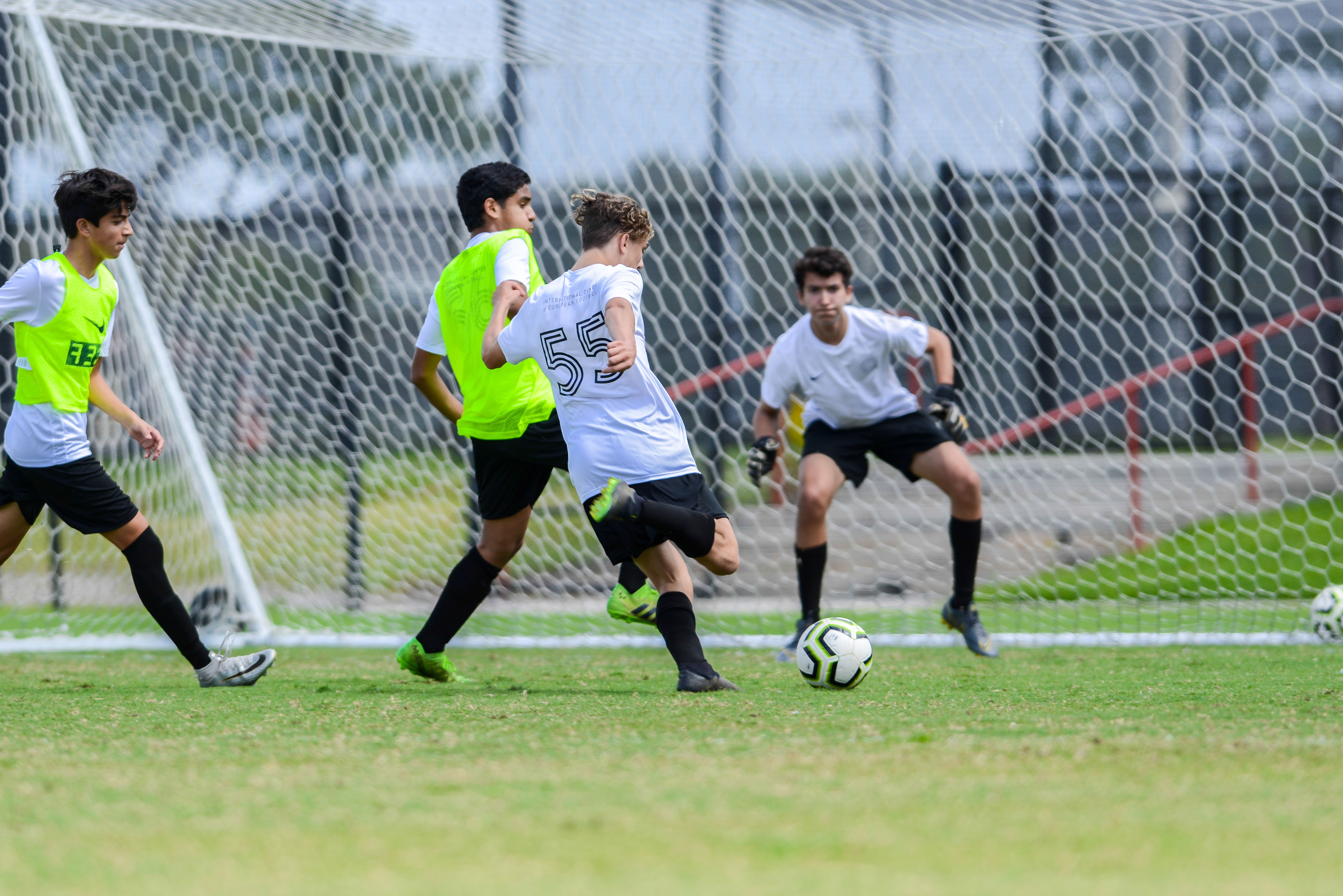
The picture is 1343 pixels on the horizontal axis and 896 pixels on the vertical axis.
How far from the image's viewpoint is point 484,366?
4.11 m

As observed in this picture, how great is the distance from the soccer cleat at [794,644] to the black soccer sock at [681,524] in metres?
1.25

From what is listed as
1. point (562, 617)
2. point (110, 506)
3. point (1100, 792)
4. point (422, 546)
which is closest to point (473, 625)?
point (562, 617)

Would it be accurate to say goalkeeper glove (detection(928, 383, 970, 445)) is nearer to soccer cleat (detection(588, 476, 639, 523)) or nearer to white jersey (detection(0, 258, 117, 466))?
soccer cleat (detection(588, 476, 639, 523))

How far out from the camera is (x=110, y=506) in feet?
13.2

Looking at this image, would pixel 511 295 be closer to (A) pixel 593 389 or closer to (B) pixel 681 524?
(A) pixel 593 389

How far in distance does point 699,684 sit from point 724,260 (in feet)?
14.2

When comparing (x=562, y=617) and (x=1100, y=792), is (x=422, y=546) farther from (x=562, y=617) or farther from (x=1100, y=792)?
(x=1100, y=792)

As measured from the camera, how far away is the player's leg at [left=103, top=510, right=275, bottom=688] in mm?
4102

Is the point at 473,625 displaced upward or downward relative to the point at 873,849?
downward

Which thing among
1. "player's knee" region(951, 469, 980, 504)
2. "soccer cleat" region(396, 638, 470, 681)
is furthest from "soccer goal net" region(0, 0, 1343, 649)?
"soccer cleat" region(396, 638, 470, 681)

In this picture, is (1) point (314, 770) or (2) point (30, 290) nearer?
(1) point (314, 770)

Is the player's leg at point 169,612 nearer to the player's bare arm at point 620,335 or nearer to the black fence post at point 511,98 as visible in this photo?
the player's bare arm at point 620,335

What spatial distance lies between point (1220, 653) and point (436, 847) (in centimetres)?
394

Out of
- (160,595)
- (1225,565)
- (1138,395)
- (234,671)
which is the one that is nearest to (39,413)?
(160,595)
